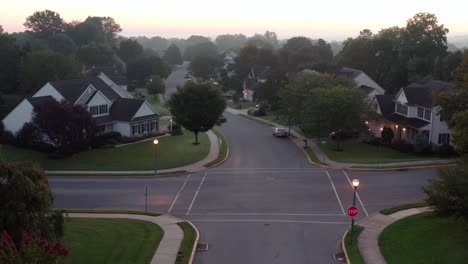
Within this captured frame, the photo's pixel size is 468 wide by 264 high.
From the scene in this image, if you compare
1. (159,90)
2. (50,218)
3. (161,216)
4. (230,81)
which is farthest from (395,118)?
(230,81)

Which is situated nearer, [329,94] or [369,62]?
[329,94]

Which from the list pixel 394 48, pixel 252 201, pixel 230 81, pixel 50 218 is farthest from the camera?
pixel 230 81

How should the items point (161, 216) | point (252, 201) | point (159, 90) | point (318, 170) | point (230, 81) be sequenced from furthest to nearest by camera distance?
1. point (230, 81)
2. point (159, 90)
3. point (318, 170)
4. point (252, 201)
5. point (161, 216)

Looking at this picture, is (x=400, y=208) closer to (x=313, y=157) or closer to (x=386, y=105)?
(x=313, y=157)

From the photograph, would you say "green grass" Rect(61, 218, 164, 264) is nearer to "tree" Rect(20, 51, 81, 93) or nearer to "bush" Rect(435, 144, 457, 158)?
"bush" Rect(435, 144, 457, 158)

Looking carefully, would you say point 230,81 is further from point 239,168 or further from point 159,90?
point 239,168

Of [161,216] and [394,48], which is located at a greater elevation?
[394,48]

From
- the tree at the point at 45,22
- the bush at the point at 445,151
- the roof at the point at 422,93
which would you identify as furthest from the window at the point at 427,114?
the tree at the point at 45,22
